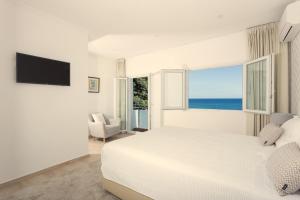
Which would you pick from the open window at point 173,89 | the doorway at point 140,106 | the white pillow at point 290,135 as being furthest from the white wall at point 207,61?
the doorway at point 140,106

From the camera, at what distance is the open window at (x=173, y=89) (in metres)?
4.68

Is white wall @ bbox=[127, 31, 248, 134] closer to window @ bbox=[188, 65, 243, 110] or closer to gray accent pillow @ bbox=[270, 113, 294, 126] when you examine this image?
gray accent pillow @ bbox=[270, 113, 294, 126]

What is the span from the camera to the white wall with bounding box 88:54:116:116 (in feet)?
17.9

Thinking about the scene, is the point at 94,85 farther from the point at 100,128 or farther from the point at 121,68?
the point at 100,128

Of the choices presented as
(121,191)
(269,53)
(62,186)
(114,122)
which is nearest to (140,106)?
(114,122)

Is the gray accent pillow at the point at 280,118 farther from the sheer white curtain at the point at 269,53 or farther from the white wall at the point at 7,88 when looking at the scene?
the white wall at the point at 7,88

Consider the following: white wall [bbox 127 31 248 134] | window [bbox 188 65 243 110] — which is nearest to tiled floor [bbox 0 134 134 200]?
white wall [bbox 127 31 248 134]

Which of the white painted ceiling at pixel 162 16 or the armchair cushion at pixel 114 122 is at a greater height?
the white painted ceiling at pixel 162 16

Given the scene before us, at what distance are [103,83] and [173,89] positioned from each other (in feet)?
8.19

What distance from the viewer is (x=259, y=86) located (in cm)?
336

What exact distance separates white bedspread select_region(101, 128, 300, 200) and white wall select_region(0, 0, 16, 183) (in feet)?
4.71

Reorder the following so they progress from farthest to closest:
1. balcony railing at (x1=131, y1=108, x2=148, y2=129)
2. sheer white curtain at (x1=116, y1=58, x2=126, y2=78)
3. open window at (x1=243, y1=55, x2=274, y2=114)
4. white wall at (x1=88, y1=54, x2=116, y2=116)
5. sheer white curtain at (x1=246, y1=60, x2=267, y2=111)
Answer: balcony railing at (x1=131, y1=108, x2=148, y2=129)
sheer white curtain at (x1=116, y1=58, x2=126, y2=78)
white wall at (x1=88, y1=54, x2=116, y2=116)
sheer white curtain at (x1=246, y1=60, x2=267, y2=111)
open window at (x1=243, y1=55, x2=274, y2=114)

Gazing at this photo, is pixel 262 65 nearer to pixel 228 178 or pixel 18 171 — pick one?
pixel 228 178

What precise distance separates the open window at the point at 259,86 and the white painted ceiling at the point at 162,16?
79cm
